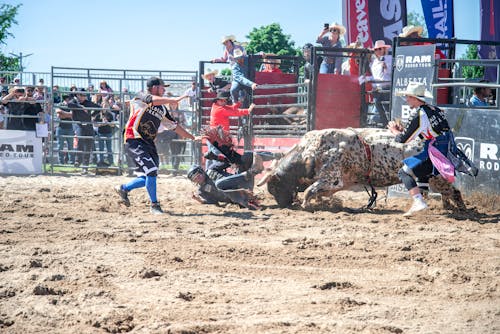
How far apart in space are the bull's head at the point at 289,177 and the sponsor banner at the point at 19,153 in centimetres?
813

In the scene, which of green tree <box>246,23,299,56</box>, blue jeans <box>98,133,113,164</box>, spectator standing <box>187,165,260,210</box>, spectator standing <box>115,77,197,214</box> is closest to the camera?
spectator standing <box>115,77,197,214</box>

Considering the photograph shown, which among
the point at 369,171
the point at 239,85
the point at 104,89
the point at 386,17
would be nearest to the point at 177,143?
the point at 104,89

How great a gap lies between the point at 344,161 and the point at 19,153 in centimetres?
925

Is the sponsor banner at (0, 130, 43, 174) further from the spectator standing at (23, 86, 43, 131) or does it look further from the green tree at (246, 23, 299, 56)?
the green tree at (246, 23, 299, 56)

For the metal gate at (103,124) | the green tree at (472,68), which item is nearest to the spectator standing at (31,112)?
the metal gate at (103,124)

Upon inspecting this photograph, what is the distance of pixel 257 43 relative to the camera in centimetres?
3516

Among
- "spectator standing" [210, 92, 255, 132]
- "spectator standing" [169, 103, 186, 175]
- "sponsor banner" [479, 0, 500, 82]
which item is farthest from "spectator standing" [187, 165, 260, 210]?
"sponsor banner" [479, 0, 500, 82]

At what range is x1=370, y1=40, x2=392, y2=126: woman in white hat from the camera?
37.8 ft

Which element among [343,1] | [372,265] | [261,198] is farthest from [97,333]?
[343,1]

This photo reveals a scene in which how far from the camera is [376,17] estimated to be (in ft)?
48.5

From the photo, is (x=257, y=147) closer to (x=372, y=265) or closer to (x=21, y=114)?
(x=21, y=114)

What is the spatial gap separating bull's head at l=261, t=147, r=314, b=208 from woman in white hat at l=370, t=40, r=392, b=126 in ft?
8.36

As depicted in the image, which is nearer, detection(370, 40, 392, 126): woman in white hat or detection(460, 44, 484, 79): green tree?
detection(370, 40, 392, 126): woman in white hat

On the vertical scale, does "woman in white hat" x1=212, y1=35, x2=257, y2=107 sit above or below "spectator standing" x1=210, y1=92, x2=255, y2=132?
above
